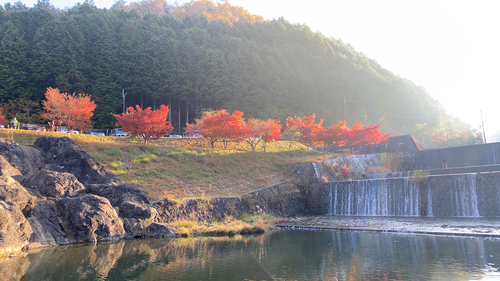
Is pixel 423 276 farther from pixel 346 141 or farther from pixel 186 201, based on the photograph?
pixel 346 141

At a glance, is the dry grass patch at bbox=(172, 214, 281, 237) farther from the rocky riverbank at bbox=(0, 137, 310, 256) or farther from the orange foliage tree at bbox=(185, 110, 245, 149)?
the orange foliage tree at bbox=(185, 110, 245, 149)

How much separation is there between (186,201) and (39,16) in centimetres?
5873

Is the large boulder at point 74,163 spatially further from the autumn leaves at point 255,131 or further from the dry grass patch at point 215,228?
the autumn leaves at point 255,131

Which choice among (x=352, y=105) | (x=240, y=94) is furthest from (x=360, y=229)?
(x=352, y=105)

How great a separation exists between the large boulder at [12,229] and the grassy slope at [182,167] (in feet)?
24.4

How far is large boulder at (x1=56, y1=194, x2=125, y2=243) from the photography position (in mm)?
14102

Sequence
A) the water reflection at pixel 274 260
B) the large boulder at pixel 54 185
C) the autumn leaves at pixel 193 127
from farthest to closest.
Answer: the autumn leaves at pixel 193 127, the large boulder at pixel 54 185, the water reflection at pixel 274 260

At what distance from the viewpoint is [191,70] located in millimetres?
62812

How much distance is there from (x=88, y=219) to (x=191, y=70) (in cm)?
5121

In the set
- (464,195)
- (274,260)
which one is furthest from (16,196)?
(464,195)

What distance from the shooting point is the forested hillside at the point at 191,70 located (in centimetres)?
5212

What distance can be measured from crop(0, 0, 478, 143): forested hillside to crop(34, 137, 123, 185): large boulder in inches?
1179

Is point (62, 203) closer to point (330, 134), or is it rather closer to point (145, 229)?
point (145, 229)

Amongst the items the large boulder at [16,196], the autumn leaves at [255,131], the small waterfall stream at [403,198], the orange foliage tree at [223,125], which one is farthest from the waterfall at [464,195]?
the large boulder at [16,196]
